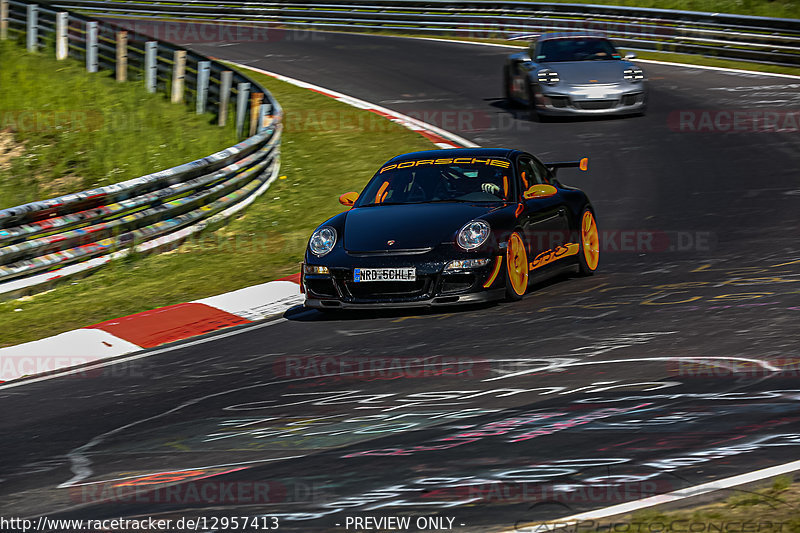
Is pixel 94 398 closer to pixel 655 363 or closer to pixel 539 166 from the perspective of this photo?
pixel 655 363

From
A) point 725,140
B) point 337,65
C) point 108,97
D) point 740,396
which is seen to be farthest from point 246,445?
point 337,65

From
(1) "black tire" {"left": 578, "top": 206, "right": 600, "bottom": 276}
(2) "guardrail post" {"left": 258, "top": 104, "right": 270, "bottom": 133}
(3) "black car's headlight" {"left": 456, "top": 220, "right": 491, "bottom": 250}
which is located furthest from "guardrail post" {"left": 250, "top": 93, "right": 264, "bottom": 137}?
(3) "black car's headlight" {"left": 456, "top": 220, "right": 491, "bottom": 250}

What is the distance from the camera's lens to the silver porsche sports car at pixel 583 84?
63.8 feet

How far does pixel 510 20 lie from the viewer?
101 ft

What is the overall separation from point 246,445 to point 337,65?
71.5ft

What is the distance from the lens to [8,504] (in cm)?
546

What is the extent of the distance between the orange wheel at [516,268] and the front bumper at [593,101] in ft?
32.8

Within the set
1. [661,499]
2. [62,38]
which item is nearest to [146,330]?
[661,499]

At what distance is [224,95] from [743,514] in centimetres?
1631

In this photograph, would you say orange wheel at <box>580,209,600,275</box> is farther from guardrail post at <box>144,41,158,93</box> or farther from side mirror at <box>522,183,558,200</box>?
guardrail post at <box>144,41,158,93</box>

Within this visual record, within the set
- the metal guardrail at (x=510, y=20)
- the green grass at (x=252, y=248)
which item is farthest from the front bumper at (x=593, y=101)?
the metal guardrail at (x=510, y=20)

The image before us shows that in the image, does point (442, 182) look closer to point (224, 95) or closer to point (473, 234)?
point (473, 234)

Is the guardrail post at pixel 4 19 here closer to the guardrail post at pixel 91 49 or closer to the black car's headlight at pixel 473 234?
the guardrail post at pixel 91 49

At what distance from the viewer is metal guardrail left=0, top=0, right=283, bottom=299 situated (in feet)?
39.0
